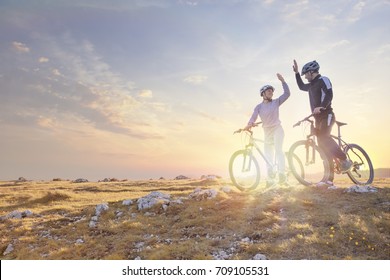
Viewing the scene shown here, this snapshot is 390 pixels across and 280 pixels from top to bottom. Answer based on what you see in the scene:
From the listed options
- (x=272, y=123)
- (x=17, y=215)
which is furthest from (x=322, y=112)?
(x=17, y=215)

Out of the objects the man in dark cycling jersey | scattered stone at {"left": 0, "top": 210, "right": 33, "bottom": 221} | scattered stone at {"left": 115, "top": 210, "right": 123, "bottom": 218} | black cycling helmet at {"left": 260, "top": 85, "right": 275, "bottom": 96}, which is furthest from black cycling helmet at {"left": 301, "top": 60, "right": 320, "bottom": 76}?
scattered stone at {"left": 0, "top": 210, "right": 33, "bottom": 221}

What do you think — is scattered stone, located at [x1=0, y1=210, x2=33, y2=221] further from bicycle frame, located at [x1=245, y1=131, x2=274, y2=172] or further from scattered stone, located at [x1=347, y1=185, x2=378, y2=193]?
scattered stone, located at [x1=347, y1=185, x2=378, y2=193]

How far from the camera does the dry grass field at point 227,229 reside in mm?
10531

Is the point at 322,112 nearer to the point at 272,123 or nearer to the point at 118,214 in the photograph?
the point at 272,123

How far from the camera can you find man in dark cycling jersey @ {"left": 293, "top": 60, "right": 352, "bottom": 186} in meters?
14.0

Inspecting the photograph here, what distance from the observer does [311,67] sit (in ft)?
46.8

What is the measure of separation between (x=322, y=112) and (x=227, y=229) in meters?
6.14

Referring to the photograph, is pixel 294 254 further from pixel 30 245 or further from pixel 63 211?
pixel 63 211

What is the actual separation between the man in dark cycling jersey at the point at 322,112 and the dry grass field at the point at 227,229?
171cm

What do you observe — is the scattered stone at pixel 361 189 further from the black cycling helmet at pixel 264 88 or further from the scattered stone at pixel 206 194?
the scattered stone at pixel 206 194

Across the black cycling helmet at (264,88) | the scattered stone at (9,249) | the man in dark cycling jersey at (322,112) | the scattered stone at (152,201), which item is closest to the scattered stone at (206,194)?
the scattered stone at (152,201)
